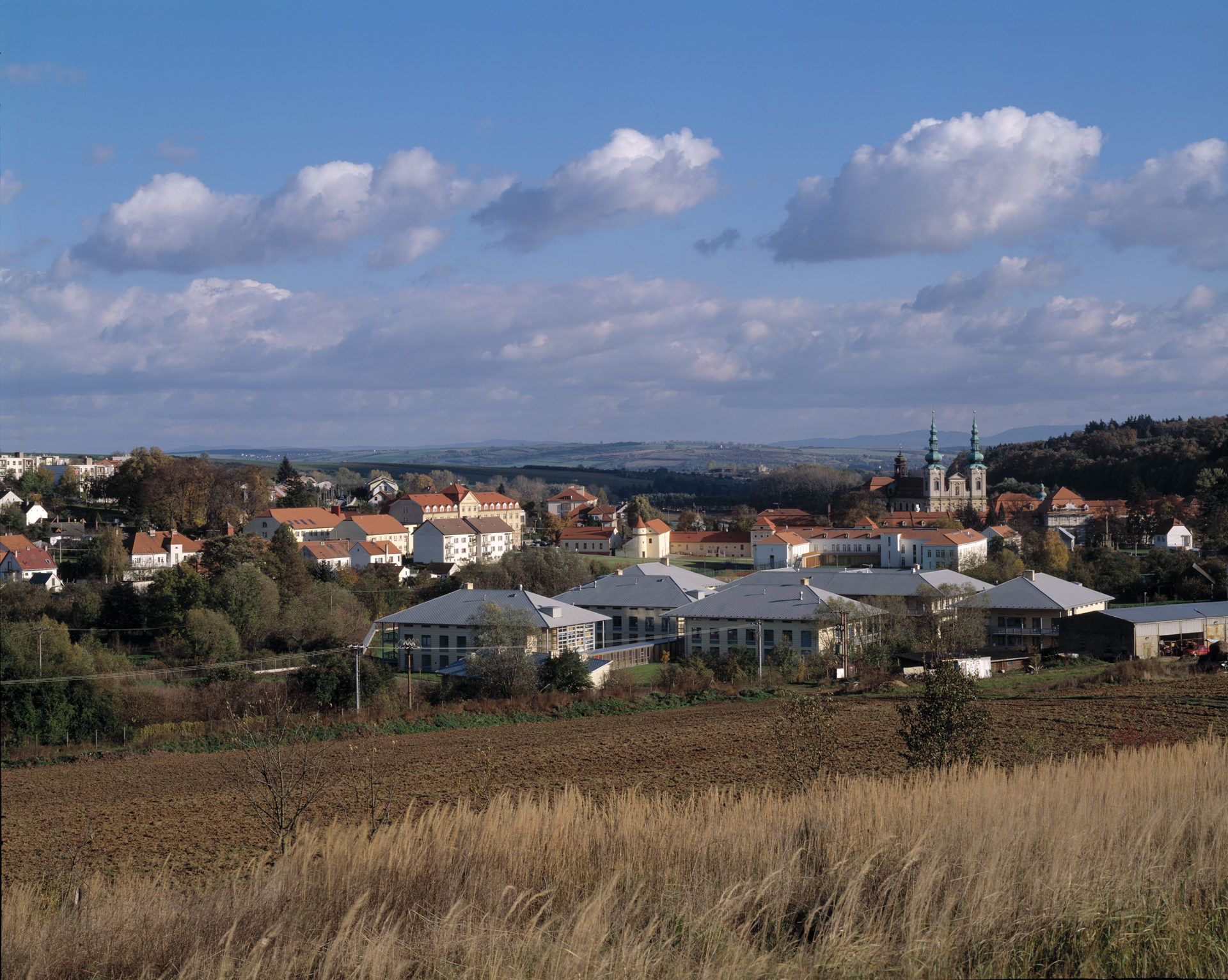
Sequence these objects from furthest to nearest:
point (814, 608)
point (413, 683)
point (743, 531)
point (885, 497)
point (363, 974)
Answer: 1. point (885, 497)
2. point (743, 531)
3. point (814, 608)
4. point (413, 683)
5. point (363, 974)

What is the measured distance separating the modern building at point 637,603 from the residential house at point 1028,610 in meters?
10.3

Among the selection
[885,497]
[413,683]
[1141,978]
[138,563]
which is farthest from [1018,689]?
[885,497]

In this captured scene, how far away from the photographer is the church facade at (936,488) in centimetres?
10644

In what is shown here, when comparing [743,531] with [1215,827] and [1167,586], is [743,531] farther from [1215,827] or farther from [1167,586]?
[1215,827]

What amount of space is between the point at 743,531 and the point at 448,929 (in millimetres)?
77740

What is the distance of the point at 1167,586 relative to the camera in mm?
46500

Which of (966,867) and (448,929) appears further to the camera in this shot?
(966,867)

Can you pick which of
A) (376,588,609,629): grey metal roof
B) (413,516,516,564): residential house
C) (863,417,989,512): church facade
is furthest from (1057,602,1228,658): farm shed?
(863,417,989,512): church facade

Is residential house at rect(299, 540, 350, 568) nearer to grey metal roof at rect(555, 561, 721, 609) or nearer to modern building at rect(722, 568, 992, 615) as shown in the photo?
grey metal roof at rect(555, 561, 721, 609)

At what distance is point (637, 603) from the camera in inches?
1631

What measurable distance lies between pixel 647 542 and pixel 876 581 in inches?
1229

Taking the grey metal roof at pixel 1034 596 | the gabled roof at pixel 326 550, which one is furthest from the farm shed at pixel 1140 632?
the gabled roof at pixel 326 550

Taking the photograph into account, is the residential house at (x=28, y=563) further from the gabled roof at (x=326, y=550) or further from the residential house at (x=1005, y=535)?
the residential house at (x=1005, y=535)

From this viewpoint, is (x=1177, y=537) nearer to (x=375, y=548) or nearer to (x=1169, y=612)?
(x=1169, y=612)
